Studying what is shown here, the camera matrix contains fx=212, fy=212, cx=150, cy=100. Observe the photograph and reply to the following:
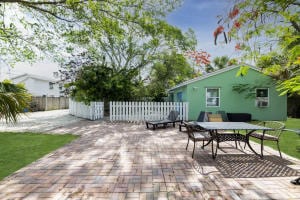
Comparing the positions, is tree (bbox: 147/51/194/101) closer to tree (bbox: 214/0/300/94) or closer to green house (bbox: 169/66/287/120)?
green house (bbox: 169/66/287/120)

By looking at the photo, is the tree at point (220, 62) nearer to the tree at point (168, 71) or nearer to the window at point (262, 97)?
the tree at point (168, 71)

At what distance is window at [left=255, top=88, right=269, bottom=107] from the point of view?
51.5ft

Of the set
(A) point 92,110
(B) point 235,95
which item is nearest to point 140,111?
(A) point 92,110

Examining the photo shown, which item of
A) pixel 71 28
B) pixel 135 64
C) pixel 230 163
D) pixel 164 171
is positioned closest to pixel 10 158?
pixel 164 171

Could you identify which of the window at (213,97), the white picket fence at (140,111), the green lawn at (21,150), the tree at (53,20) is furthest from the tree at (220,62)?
the green lawn at (21,150)

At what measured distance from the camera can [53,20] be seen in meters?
11.2

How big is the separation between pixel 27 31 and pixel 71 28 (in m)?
2.44

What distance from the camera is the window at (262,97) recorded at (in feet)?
51.5

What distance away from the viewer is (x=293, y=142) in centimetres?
770

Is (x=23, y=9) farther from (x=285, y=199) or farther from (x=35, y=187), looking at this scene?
(x=285, y=199)

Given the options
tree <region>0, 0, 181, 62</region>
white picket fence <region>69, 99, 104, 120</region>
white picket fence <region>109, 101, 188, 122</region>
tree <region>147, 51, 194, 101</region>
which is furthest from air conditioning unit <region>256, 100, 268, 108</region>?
white picket fence <region>69, 99, 104, 120</region>

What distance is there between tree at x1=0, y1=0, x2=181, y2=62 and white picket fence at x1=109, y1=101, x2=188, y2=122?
192 inches

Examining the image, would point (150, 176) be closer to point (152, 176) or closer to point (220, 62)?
point (152, 176)

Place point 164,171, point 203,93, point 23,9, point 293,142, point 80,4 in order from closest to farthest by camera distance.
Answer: point 164,171 < point 293,142 < point 80,4 < point 23,9 < point 203,93
